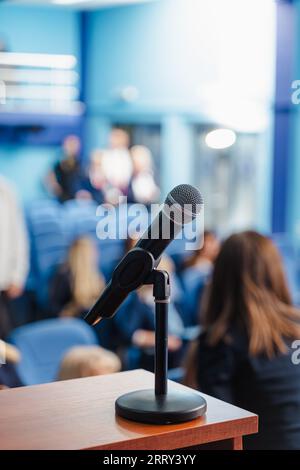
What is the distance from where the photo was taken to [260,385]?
2166 millimetres

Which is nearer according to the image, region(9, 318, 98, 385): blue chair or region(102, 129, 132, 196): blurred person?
region(9, 318, 98, 385): blue chair

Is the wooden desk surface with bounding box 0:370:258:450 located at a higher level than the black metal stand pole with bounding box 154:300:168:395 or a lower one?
lower

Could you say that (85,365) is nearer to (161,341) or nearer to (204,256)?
(161,341)

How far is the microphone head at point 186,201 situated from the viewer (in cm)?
122

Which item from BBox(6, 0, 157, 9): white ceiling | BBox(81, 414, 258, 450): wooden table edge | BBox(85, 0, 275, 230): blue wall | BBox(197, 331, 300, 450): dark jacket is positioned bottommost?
BBox(197, 331, 300, 450): dark jacket

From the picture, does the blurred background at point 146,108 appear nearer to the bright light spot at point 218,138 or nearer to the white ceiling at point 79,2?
the white ceiling at point 79,2

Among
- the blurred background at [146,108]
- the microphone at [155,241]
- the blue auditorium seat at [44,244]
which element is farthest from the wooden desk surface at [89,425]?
the blurred background at [146,108]

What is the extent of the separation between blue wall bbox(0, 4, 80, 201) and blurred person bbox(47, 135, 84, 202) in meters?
1.38

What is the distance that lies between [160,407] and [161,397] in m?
0.06

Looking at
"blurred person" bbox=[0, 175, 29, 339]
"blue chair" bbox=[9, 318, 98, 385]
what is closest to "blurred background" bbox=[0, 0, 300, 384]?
"blurred person" bbox=[0, 175, 29, 339]

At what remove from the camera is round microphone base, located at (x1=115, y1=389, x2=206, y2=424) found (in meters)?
1.15

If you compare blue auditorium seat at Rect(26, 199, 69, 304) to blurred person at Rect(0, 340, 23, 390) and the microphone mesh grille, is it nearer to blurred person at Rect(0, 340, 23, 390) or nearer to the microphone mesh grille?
blurred person at Rect(0, 340, 23, 390)

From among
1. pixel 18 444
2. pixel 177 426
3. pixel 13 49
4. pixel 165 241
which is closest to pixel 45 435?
pixel 18 444
